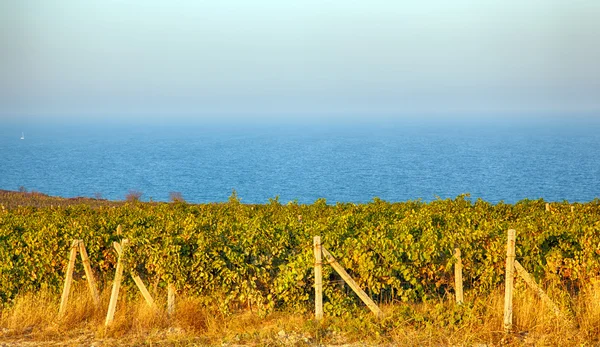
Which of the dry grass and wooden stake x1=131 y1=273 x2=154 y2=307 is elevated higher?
wooden stake x1=131 y1=273 x2=154 y2=307

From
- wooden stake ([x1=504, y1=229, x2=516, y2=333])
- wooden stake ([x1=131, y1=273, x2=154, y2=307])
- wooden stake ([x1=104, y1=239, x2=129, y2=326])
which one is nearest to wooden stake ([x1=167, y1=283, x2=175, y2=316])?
wooden stake ([x1=131, y1=273, x2=154, y2=307])

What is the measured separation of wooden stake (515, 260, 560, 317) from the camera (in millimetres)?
9758

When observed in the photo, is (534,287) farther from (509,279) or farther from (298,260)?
(298,260)

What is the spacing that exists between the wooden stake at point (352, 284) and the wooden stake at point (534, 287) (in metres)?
2.32

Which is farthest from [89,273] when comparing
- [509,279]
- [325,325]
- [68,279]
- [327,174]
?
[327,174]

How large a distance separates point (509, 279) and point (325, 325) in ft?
9.79

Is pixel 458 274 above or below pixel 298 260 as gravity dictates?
below

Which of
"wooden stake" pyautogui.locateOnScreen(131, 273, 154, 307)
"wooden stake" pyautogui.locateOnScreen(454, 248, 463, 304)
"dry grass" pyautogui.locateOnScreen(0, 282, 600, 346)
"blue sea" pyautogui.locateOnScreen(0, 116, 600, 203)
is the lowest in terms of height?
"blue sea" pyautogui.locateOnScreen(0, 116, 600, 203)

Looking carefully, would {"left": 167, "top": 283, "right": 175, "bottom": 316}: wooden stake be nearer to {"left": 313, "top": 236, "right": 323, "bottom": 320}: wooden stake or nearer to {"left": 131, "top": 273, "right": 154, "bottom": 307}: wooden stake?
{"left": 131, "top": 273, "right": 154, "bottom": 307}: wooden stake

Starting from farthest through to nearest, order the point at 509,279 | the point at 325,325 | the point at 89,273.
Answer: the point at 89,273 < the point at 325,325 < the point at 509,279

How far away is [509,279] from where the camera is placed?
971 centimetres

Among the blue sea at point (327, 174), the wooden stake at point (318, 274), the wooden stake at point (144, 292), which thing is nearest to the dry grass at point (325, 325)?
the wooden stake at point (144, 292)

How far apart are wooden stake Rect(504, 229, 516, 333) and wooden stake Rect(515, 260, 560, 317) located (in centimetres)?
17

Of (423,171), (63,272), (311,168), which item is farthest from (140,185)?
(63,272)
